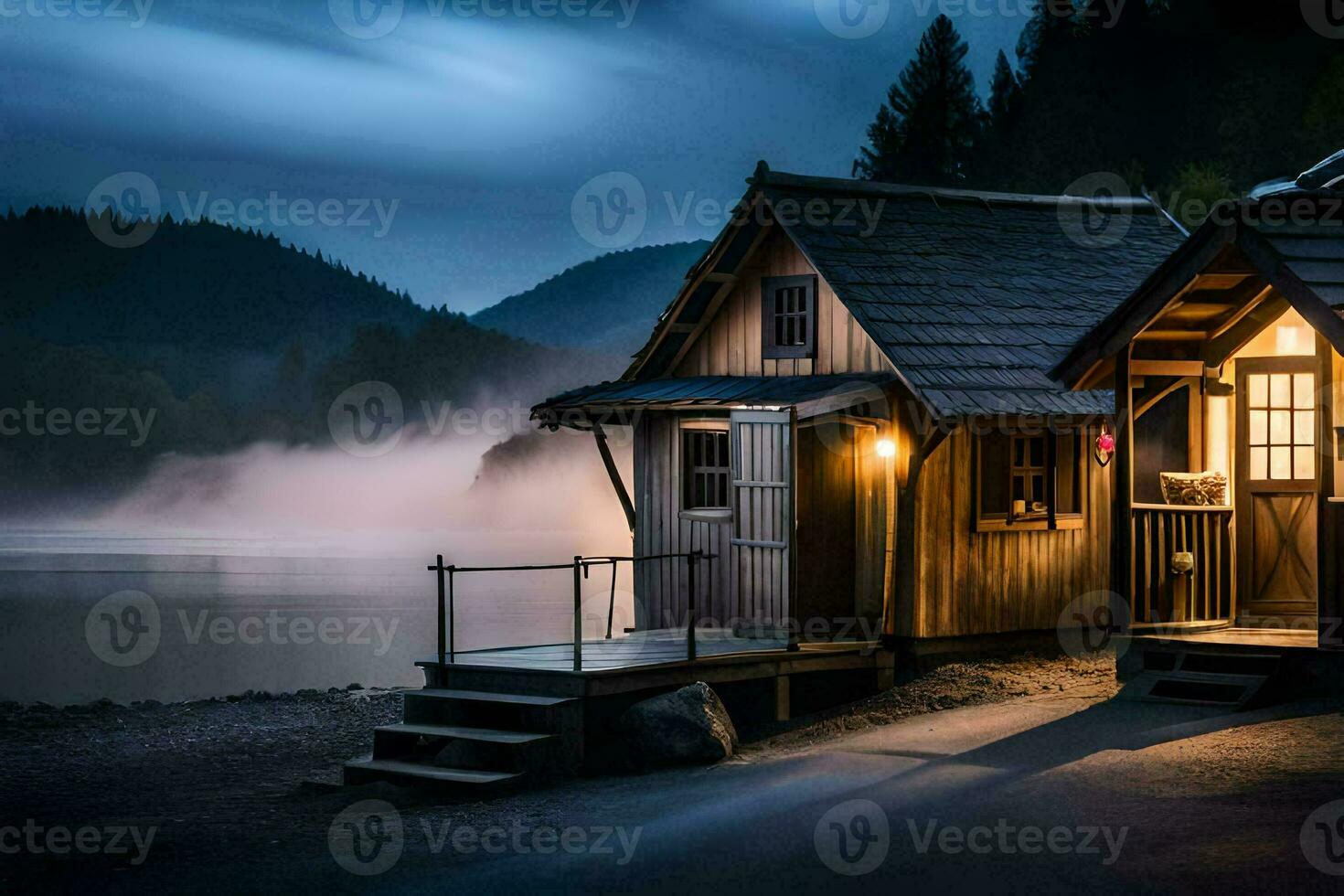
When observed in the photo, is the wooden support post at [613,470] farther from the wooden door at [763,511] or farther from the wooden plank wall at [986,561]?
the wooden plank wall at [986,561]

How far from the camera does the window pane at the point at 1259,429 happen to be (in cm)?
1588

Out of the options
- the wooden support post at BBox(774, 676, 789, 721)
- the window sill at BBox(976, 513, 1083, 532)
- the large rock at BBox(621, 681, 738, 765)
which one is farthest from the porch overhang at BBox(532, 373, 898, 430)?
the large rock at BBox(621, 681, 738, 765)

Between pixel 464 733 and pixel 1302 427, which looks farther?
pixel 1302 427

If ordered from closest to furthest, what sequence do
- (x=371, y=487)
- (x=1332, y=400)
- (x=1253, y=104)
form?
1. (x=1332, y=400)
2. (x=1253, y=104)
3. (x=371, y=487)

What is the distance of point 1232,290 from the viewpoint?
49.1ft

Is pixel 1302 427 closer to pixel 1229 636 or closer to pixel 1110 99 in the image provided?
pixel 1229 636

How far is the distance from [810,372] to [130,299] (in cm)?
18071

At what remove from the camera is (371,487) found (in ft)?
560

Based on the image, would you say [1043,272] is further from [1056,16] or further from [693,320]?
[1056,16]

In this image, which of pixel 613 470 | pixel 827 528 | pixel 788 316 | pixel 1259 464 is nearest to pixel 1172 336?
pixel 1259 464

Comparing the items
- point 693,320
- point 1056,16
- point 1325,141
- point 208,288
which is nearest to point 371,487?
point 208,288

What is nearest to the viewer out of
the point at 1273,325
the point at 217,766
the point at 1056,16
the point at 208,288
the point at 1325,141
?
the point at 1273,325

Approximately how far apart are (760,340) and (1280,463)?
20.9 feet

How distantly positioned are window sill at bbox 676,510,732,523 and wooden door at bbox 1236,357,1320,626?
5.63 metres
